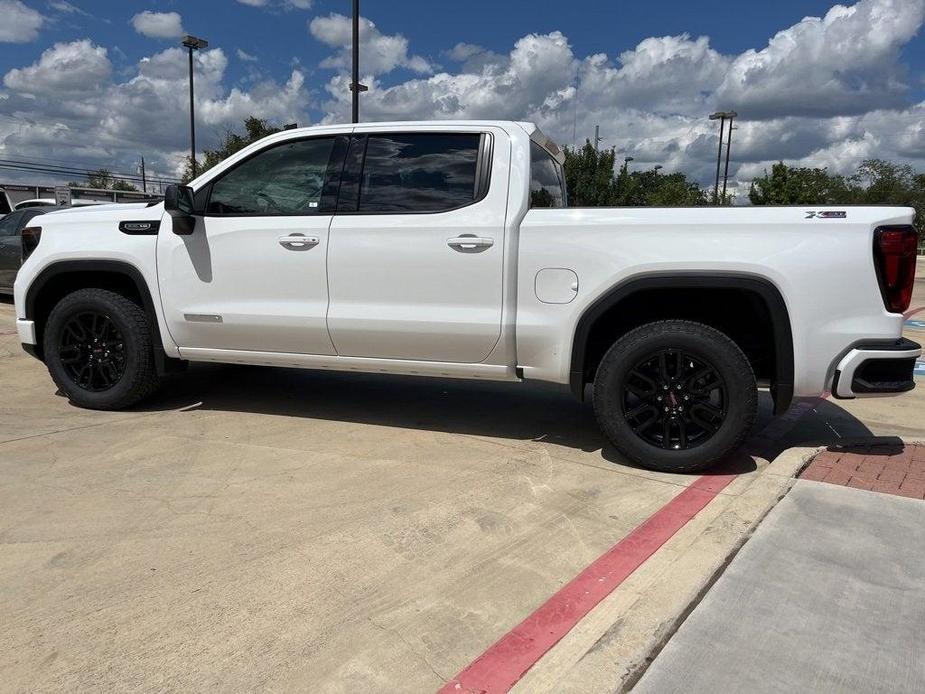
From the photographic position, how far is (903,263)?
137 inches

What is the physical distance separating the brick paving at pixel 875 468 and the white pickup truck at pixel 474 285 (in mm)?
527

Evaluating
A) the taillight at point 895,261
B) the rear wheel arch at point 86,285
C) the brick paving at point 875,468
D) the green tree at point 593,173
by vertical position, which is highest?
the green tree at point 593,173

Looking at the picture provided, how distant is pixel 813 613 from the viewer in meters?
2.52

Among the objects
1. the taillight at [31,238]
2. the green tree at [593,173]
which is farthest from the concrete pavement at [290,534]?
the green tree at [593,173]

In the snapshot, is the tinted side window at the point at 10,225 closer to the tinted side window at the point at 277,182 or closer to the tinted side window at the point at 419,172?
the tinted side window at the point at 277,182

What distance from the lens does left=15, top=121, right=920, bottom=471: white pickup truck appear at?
3.60m

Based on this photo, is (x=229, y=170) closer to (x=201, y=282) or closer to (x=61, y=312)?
(x=201, y=282)

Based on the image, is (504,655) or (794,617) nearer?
(504,655)

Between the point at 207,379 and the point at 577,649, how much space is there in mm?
4962

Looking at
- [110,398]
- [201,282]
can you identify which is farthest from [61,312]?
[201,282]

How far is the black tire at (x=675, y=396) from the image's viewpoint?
373cm

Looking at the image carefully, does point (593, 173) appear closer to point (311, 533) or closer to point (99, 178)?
point (311, 533)

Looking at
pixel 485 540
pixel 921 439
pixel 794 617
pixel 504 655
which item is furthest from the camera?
pixel 921 439

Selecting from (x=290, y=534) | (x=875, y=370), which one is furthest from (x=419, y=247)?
(x=875, y=370)
